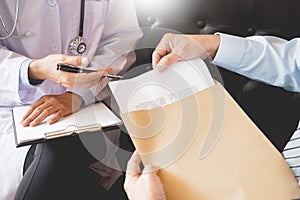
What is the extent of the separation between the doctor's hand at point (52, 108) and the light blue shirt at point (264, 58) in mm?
296

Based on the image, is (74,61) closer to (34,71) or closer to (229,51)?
(34,71)

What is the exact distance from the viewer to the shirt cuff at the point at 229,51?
80 centimetres

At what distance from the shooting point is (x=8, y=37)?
2.74 ft

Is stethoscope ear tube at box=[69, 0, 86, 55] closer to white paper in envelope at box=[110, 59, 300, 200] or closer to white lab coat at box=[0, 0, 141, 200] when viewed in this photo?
white lab coat at box=[0, 0, 141, 200]

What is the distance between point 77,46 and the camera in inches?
35.3

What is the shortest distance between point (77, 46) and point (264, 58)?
391 mm

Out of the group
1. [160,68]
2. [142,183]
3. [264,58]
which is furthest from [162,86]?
[264,58]

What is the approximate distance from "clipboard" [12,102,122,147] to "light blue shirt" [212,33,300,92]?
23cm

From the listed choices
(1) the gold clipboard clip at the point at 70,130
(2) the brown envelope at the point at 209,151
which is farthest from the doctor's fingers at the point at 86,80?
(2) the brown envelope at the point at 209,151

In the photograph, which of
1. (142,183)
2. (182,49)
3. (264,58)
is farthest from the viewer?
(264,58)

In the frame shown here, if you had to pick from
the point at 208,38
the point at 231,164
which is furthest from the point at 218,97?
the point at 208,38

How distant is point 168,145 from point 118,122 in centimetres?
16

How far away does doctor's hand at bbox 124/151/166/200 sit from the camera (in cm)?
57

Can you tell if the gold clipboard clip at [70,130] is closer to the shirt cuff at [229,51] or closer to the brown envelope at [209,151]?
the brown envelope at [209,151]
